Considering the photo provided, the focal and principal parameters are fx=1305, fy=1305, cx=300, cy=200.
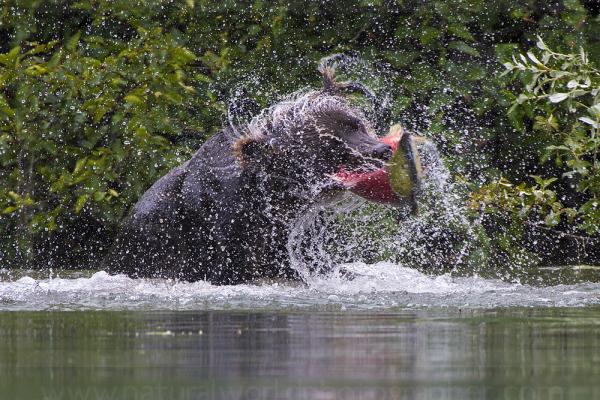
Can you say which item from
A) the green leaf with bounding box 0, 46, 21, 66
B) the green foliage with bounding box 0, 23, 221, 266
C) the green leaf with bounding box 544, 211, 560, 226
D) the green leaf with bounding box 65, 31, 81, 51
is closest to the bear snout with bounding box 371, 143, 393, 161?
the green leaf with bounding box 544, 211, 560, 226

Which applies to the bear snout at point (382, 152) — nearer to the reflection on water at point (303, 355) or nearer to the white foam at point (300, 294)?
the white foam at point (300, 294)

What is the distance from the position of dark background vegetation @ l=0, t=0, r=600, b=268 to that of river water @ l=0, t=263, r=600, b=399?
1784 millimetres

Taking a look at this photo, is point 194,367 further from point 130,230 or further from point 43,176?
point 43,176

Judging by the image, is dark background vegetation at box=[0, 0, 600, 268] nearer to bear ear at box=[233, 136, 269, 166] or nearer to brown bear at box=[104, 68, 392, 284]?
brown bear at box=[104, 68, 392, 284]

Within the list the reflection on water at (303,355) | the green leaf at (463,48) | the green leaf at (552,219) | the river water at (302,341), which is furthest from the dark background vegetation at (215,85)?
the reflection on water at (303,355)

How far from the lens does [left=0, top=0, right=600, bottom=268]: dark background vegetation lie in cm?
830

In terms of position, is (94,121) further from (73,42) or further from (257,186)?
(257,186)

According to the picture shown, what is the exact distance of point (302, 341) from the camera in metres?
4.21

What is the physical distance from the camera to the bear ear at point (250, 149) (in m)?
6.50

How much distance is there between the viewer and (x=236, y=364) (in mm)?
3689

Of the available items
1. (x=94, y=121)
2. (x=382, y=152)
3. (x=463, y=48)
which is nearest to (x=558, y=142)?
(x=463, y=48)

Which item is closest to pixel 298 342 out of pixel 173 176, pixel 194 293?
pixel 194 293

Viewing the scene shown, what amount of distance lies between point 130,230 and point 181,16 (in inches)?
81.7

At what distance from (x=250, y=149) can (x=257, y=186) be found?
0.20 m
